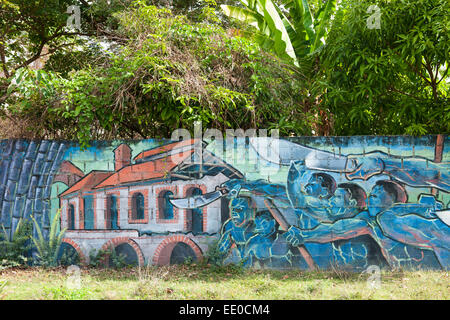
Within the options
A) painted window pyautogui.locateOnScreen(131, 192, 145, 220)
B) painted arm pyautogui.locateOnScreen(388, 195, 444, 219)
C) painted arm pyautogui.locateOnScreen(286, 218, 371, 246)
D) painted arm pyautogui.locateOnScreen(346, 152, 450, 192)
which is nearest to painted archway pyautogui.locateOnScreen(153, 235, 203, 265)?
painted window pyautogui.locateOnScreen(131, 192, 145, 220)

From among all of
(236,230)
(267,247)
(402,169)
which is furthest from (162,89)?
(402,169)

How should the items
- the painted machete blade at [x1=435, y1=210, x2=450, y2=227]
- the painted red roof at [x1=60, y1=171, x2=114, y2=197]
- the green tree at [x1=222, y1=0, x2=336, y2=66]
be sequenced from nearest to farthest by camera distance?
the painted machete blade at [x1=435, y1=210, x2=450, y2=227], the painted red roof at [x1=60, y1=171, x2=114, y2=197], the green tree at [x1=222, y1=0, x2=336, y2=66]

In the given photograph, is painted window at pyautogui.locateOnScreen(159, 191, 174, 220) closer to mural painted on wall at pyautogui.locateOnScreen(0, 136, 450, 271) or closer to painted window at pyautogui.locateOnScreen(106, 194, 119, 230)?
mural painted on wall at pyautogui.locateOnScreen(0, 136, 450, 271)

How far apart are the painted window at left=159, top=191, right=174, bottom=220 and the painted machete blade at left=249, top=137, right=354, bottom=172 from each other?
1.47 metres

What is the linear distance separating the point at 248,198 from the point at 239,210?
0.22 metres

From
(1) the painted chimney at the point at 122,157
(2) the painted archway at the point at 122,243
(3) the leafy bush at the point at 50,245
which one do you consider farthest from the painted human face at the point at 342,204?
(3) the leafy bush at the point at 50,245

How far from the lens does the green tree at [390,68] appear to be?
4520 millimetres

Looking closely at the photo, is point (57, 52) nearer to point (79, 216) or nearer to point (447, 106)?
point (79, 216)

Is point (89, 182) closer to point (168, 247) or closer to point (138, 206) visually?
point (138, 206)

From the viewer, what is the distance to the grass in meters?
3.90

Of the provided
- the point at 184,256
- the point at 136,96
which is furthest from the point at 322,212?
the point at 136,96

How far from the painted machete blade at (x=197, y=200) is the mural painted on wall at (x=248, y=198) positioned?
15mm

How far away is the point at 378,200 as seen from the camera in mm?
4832

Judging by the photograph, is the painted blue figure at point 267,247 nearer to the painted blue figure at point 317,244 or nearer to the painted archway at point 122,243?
the painted blue figure at point 317,244
